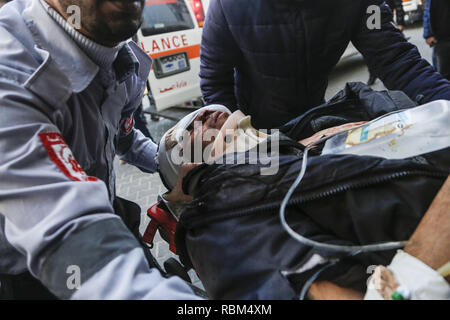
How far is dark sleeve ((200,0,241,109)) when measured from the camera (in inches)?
66.2

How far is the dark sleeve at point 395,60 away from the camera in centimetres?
147

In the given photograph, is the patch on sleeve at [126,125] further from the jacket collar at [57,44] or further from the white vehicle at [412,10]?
the white vehicle at [412,10]

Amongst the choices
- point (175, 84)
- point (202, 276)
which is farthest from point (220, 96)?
point (175, 84)

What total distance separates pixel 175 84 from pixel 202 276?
162 inches

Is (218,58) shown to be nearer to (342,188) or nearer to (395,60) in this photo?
(395,60)

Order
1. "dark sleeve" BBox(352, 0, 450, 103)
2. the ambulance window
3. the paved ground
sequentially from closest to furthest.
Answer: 1. "dark sleeve" BBox(352, 0, 450, 103)
2. the paved ground
3. the ambulance window

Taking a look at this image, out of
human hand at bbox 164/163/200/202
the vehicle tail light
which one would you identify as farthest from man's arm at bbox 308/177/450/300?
the vehicle tail light

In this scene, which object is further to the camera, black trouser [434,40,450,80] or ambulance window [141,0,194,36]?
ambulance window [141,0,194,36]

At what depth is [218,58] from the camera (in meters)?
1.78

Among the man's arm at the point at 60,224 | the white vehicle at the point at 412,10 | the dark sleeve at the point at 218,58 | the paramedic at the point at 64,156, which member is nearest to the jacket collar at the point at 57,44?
the paramedic at the point at 64,156

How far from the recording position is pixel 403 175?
95 centimetres

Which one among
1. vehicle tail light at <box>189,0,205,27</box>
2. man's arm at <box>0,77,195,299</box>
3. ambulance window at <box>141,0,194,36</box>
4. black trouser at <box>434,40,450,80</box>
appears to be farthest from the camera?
vehicle tail light at <box>189,0,205,27</box>

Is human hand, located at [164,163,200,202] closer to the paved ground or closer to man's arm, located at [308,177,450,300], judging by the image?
man's arm, located at [308,177,450,300]

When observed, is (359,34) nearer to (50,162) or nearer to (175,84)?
(50,162)
